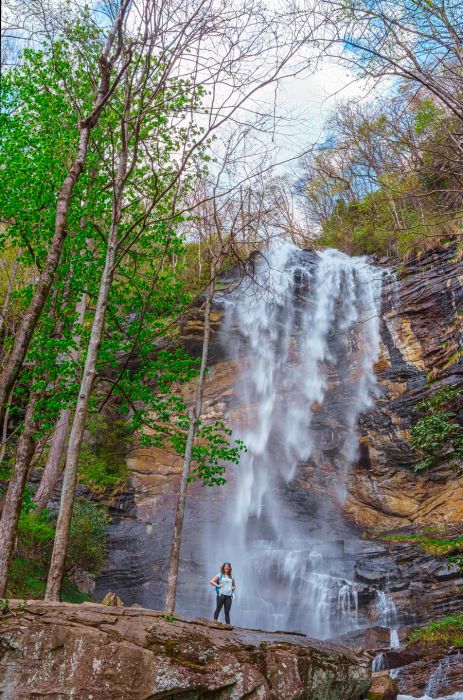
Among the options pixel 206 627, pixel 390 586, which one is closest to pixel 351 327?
pixel 390 586

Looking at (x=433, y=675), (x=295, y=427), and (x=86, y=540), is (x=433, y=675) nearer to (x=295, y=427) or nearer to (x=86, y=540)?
(x=86, y=540)

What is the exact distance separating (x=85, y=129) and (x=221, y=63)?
2.22 m

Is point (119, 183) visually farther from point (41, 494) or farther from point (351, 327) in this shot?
point (351, 327)

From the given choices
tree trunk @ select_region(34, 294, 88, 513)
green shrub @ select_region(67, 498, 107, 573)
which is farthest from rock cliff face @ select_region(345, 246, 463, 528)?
tree trunk @ select_region(34, 294, 88, 513)

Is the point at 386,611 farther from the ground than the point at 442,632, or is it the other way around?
the point at 386,611

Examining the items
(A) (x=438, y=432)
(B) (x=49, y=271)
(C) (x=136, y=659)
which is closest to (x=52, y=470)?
(B) (x=49, y=271)

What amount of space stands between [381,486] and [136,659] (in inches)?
519

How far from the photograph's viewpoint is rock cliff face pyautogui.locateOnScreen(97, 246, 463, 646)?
12.6 m

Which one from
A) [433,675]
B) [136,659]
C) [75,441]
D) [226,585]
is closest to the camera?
[136,659]

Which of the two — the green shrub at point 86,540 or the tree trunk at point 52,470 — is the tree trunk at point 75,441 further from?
the green shrub at point 86,540

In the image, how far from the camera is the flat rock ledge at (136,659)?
13.2 feet

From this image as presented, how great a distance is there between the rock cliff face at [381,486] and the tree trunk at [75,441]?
8.33 m

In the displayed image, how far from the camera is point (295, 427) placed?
1884 centimetres

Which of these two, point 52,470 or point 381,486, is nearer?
point 52,470
